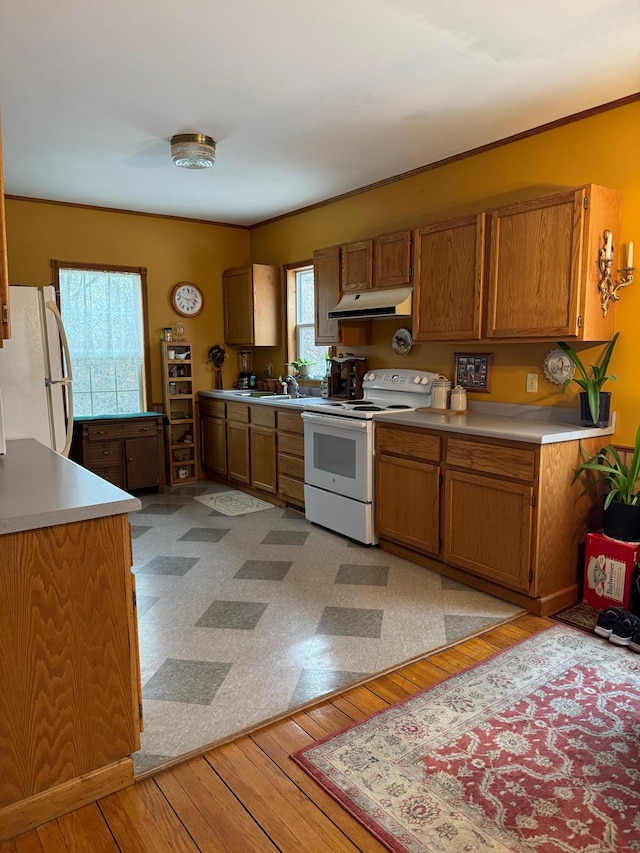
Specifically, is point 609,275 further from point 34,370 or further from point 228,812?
point 34,370

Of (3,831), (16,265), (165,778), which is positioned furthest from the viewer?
(16,265)

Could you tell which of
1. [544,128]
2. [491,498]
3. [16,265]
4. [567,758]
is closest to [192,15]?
[544,128]

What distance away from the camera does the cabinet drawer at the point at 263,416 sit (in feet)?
15.8

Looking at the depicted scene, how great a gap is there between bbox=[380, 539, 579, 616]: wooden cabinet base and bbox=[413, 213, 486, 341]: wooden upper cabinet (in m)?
1.33

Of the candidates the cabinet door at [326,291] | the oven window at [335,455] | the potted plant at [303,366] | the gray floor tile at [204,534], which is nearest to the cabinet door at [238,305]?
the potted plant at [303,366]

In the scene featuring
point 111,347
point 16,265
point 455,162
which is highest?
point 455,162

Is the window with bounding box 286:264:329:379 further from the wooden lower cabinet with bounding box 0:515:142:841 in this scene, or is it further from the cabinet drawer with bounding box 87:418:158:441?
the wooden lower cabinet with bounding box 0:515:142:841

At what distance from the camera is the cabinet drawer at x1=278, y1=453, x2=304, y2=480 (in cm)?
452

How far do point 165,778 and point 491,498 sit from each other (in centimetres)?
194

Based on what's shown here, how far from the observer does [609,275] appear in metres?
2.94

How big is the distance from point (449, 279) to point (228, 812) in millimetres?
2897

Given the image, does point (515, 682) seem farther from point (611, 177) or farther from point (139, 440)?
point (139, 440)

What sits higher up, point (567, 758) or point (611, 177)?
point (611, 177)

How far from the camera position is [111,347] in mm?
5402
